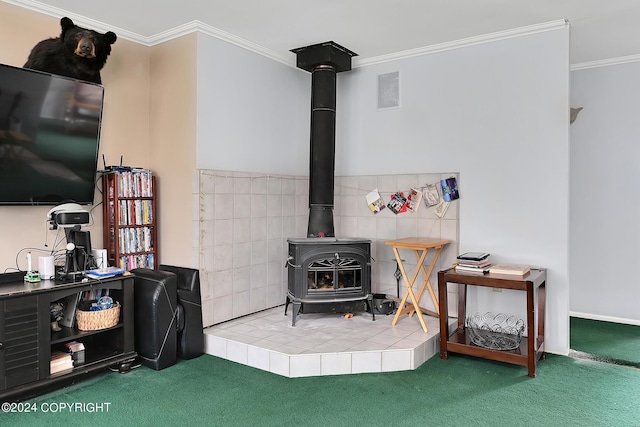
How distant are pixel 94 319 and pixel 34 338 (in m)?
0.36

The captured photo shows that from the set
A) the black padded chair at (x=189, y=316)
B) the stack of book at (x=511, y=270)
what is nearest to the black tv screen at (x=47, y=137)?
the black padded chair at (x=189, y=316)

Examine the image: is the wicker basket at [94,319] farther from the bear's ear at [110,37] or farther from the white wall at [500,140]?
the white wall at [500,140]

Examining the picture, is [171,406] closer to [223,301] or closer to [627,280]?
[223,301]

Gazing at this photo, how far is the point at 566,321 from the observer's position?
3500 mm

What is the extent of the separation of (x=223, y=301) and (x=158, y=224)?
2.67 ft

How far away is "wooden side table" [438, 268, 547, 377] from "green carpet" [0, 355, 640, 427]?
0.11 m

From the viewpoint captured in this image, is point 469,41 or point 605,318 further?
point 605,318

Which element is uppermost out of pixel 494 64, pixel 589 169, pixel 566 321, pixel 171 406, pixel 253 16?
pixel 253 16

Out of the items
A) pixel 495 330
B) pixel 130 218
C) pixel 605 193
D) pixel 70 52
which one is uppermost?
pixel 70 52

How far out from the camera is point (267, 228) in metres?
4.20

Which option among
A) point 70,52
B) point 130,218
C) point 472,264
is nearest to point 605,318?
point 472,264

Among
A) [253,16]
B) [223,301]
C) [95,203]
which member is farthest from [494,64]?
[95,203]

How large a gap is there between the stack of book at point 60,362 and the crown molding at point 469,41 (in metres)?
3.34

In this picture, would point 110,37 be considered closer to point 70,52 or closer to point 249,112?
point 70,52
